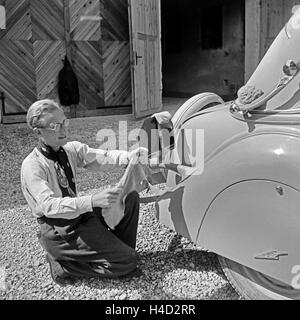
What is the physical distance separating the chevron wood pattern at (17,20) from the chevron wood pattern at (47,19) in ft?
0.31

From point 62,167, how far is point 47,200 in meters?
0.31

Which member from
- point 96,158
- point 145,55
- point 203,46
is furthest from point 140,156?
point 203,46

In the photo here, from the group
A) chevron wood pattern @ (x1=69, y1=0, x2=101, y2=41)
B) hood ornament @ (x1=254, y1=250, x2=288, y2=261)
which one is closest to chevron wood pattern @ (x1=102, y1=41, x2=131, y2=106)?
chevron wood pattern @ (x1=69, y1=0, x2=101, y2=41)

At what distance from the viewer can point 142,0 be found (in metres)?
7.70

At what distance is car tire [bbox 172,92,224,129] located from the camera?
2.99 metres

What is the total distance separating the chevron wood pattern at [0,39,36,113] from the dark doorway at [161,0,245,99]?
5691 millimetres

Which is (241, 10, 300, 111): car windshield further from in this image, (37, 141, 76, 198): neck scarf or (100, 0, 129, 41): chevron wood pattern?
(100, 0, 129, 41): chevron wood pattern

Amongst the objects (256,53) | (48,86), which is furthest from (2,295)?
(256,53)

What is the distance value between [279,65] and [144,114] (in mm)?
5775

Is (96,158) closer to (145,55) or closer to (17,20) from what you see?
(17,20)

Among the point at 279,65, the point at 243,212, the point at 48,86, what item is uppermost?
the point at 279,65

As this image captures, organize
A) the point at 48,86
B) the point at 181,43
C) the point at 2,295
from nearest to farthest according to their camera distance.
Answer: the point at 2,295
the point at 48,86
the point at 181,43

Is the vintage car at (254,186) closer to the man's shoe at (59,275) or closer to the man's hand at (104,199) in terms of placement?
the man's hand at (104,199)
